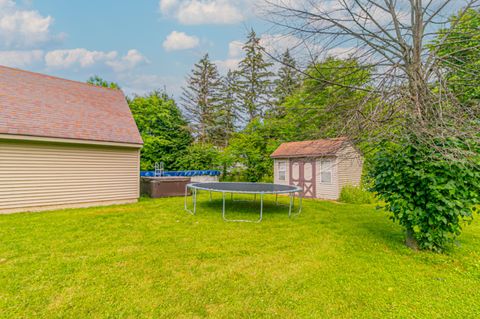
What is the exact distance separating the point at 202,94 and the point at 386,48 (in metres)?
21.8

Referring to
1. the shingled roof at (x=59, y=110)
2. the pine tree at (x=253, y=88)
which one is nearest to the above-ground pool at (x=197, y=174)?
the shingled roof at (x=59, y=110)

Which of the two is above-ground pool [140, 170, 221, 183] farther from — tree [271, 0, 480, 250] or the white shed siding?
tree [271, 0, 480, 250]

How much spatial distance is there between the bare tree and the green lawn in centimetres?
179

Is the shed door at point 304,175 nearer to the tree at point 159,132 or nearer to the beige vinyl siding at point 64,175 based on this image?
the beige vinyl siding at point 64,175

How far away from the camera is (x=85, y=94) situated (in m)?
9.39

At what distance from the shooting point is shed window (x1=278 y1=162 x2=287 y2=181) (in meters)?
11.7

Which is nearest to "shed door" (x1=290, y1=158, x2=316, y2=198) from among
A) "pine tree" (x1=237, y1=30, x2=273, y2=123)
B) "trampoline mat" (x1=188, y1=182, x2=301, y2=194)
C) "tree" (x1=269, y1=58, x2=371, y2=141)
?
"trampoline mat" (x1=188, y1=182, x2=301, y2=194)

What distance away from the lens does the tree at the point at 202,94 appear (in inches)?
917

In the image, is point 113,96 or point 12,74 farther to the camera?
point 113,96

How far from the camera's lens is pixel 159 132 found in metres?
16.7

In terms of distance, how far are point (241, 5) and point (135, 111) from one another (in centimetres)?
1479

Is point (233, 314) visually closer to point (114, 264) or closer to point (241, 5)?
point (114, 264)

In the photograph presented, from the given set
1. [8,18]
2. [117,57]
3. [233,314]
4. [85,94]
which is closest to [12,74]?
[85,94]

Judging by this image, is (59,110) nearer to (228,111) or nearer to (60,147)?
(60,147)
